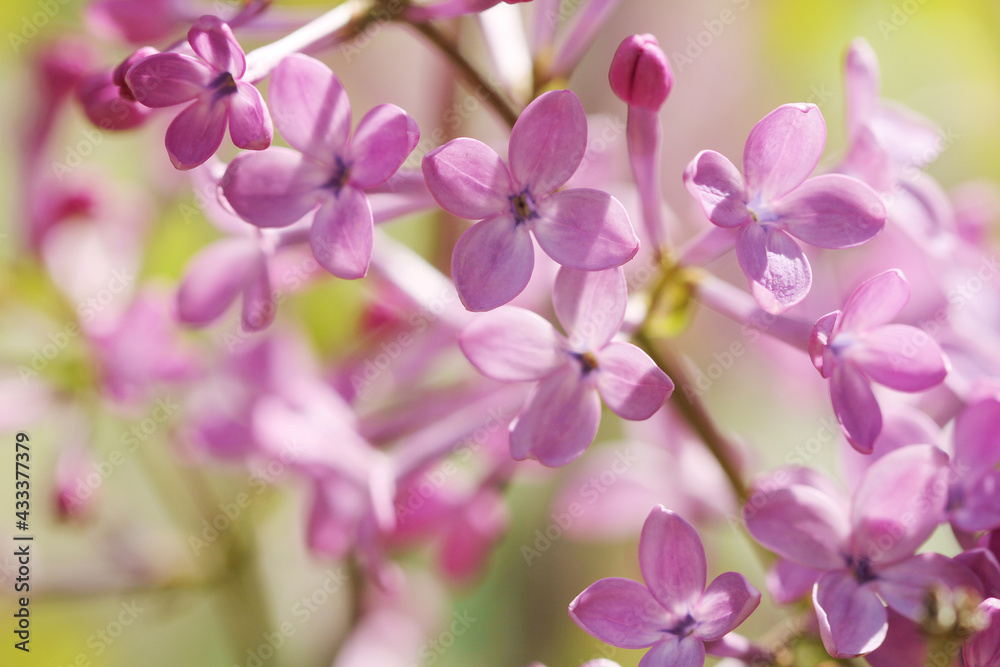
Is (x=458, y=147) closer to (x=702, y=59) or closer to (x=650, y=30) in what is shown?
(x=650, y=30)

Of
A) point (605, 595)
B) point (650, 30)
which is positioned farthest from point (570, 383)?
point (650, 30)

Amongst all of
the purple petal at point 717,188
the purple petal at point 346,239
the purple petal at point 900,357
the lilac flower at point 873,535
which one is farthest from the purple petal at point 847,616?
the purple petal at point 346,239

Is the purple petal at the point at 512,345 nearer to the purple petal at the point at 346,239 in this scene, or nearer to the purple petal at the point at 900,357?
the purple petal at the point at 346,239

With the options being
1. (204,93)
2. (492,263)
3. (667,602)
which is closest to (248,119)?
(204,93)

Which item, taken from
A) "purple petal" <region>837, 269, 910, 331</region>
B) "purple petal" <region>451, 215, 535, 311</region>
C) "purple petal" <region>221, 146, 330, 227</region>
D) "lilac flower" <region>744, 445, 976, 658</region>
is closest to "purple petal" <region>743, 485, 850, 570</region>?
"lilac flower" <region>744, 445, 976, 658</region>

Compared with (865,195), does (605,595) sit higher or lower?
lower

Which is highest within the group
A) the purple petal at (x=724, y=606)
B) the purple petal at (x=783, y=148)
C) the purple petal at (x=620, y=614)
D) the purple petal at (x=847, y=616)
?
the purple petal at (x=783, y=148)

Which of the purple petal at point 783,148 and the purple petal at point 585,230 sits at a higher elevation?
the purple petal at point 783,148

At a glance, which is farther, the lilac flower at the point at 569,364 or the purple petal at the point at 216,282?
the purple petal at the point at 216,282
